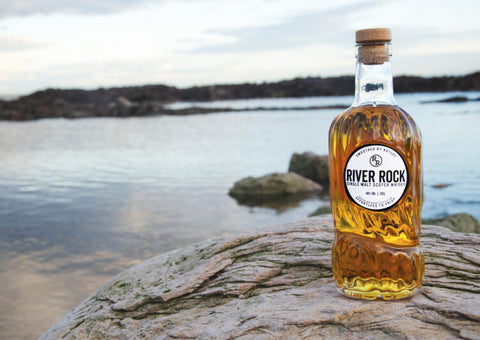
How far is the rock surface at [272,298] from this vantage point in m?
2.31

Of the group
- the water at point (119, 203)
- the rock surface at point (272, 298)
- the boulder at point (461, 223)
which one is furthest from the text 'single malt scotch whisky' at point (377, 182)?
the boulder at point (461, 223)

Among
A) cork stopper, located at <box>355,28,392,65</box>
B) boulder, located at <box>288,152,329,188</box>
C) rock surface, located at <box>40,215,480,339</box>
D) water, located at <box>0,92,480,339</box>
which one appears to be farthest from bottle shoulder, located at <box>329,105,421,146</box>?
boulder, located at <box>288,152,329,188</box>

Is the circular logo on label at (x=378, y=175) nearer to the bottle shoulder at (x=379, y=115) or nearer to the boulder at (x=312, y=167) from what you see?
the bottle shoulder at (x=379, y=115)

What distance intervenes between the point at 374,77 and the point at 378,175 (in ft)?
1.54

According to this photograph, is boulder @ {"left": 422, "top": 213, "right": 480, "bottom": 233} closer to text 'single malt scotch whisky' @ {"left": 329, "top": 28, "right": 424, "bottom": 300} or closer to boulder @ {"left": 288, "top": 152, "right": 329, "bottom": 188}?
text 'single malt scotch whisky' @ {"left": 329, "top": 28, "right": 424, "bottom": 300}

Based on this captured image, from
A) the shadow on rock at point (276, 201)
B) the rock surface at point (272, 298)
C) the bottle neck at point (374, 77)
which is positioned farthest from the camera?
the shadow on rock at point (276, 201)

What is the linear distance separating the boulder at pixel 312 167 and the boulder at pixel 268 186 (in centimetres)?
165

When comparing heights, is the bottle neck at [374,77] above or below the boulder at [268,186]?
above

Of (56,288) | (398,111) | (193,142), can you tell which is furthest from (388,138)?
(193,142)

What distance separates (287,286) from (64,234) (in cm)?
791

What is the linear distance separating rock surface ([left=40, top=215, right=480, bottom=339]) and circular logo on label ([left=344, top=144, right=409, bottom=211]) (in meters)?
0.48

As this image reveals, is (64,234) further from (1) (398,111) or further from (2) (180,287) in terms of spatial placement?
(1) (398,111)

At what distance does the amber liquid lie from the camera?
2396 mm

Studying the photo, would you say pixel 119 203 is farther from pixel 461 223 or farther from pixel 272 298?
pixel 272 298
